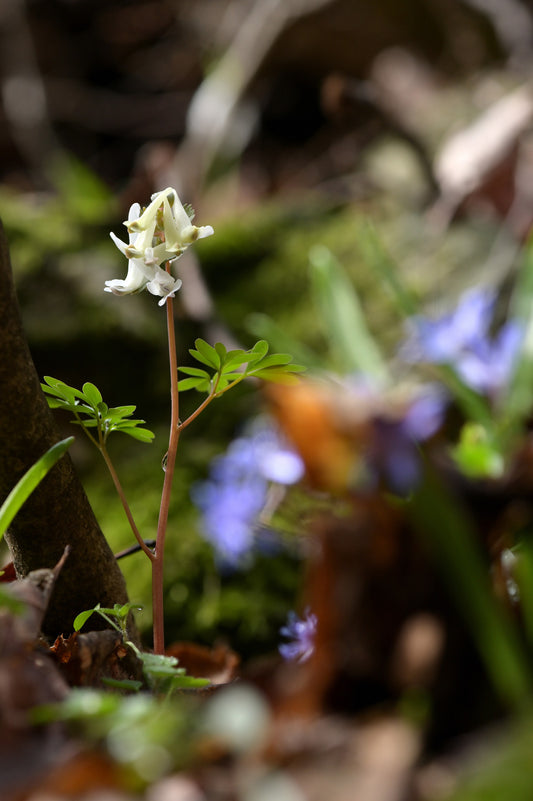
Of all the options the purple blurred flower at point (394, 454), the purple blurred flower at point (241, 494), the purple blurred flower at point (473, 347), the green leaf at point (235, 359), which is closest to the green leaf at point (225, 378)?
the green leaf at point (235, 359)

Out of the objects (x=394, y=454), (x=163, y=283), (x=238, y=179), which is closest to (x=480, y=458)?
(x=163, y=283)

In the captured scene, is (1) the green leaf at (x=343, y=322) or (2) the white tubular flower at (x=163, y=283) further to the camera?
(1) the green leaf at (x=343, y=322)

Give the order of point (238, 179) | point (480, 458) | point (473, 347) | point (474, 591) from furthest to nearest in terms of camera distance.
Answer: point (238, 179)
point (473, 347)
point (480, 458)
point (474, 591)

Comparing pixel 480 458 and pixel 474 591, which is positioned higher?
pixel 474 591

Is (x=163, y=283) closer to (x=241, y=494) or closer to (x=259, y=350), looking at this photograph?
(x=259, y=350)

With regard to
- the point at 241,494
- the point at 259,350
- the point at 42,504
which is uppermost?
the point at 259,350

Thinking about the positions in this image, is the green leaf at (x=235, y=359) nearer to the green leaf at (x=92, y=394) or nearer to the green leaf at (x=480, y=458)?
the green leaf at (x=92, y=394)

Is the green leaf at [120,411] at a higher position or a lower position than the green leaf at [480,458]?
higher
